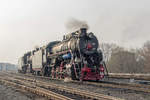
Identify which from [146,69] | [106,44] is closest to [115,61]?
[146,69]

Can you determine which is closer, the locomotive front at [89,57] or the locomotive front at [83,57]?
the locomotive front at [89,57]

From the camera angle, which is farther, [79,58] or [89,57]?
[89,57]

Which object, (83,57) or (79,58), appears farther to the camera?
(79,58)

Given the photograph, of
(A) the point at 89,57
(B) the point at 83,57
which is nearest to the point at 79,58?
(B) the point at 83,57

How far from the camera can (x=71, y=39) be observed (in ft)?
50.0

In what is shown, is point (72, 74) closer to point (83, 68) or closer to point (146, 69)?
point (83, 68)

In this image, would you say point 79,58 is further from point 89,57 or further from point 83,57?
point 89,57

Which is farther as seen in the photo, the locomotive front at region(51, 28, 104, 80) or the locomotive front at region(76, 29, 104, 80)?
the locomotive front at region(51, 28, 104, 80)

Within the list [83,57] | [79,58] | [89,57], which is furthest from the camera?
[89,57]

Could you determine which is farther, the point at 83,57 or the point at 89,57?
the point at 89,57

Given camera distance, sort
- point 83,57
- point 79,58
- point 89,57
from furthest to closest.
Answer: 1. point 89,57
2. point 79,58
3. point 83,57

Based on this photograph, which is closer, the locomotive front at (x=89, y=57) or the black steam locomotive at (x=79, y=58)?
the locomotive front at (x=89, y=57)

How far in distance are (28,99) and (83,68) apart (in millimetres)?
6217

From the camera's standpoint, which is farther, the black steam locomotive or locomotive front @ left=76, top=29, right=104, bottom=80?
the black steam locomotive
